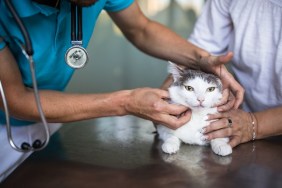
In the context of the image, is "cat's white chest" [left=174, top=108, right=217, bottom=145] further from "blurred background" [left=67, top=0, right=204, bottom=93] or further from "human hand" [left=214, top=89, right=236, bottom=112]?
"blurred background" [left=67, top=0, right=204, bottom=93]

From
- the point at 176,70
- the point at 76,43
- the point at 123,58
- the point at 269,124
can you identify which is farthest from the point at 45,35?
the point at 123,58

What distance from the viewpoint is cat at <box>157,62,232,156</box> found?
41.7 inches

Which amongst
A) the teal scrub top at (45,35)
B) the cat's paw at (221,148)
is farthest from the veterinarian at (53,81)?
the cat's paw at (221,148)

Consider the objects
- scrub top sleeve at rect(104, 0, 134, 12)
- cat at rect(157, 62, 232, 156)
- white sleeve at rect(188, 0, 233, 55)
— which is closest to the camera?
cat at rect(157, 62, 232, 156)

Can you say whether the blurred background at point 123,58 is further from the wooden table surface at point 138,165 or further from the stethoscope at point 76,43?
the stethoscope at point 76,43

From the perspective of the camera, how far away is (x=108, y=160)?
97cm

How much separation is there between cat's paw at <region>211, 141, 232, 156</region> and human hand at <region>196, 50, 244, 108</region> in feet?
0.39

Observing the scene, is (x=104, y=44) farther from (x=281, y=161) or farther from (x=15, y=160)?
(x=281, y=161)

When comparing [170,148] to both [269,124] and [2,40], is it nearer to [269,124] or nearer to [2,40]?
[269,124]

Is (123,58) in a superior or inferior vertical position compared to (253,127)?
inferior

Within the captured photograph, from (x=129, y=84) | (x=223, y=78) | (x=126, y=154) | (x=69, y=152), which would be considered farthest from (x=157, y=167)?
(x=129, y=84)

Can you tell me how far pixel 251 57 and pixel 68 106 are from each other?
66 centimetres

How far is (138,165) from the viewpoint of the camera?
94cm

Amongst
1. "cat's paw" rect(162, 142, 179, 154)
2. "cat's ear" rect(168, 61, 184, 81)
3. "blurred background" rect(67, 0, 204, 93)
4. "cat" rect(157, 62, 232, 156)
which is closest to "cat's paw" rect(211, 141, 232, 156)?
"cat" rect(157, 62, 232, 156)
